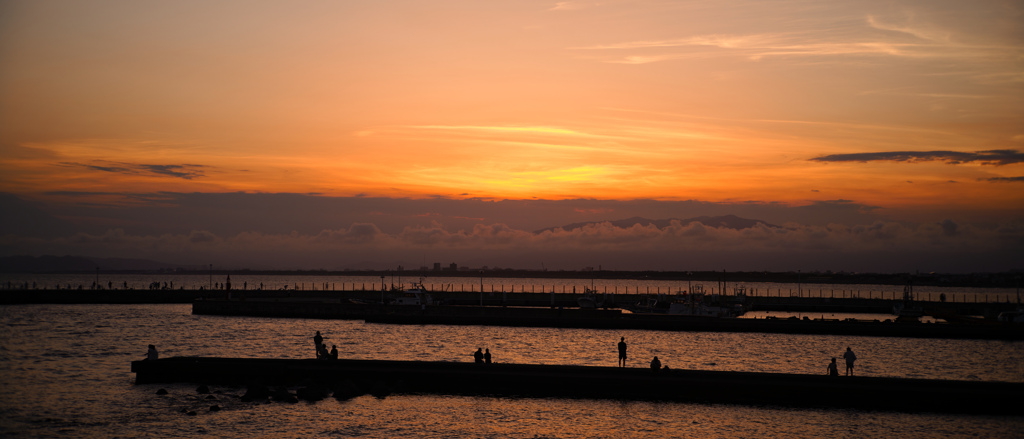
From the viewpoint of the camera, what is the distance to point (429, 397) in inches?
1393

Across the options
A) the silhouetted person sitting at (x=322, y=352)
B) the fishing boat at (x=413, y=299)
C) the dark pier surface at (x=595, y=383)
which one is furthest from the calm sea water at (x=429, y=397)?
the fishing boat at (x=413, y=299)

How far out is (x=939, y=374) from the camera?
150ft

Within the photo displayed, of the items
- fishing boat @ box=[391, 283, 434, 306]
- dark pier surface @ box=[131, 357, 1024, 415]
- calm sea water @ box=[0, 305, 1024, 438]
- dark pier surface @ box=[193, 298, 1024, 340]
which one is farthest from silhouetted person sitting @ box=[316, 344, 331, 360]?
fishing boat @ box=[391, 283, 434, 306]

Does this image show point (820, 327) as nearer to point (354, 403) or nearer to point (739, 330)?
point (739, 330)

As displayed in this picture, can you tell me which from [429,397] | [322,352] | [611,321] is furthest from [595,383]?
[611,321]

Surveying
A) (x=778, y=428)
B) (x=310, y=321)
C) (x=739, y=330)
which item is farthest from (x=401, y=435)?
(x=310, y=321)

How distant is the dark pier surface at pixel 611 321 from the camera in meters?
67.4

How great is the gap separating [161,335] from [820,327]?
2384 inches

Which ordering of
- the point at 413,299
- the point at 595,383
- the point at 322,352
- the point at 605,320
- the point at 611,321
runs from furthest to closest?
1. the point at 413,299
2. the point at 605,320
3. the point at 611,321
4. the point at 322,352
5. the point at 595,383

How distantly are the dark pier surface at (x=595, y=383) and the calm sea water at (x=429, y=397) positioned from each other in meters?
0.69

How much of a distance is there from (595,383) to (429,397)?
7751mm

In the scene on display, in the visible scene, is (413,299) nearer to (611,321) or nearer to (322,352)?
(611,321)

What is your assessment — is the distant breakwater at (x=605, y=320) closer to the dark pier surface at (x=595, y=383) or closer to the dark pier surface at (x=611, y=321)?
the dark pier surface at (x=611, y=321)

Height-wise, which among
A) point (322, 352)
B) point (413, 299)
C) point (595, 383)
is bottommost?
point (595, 383)
